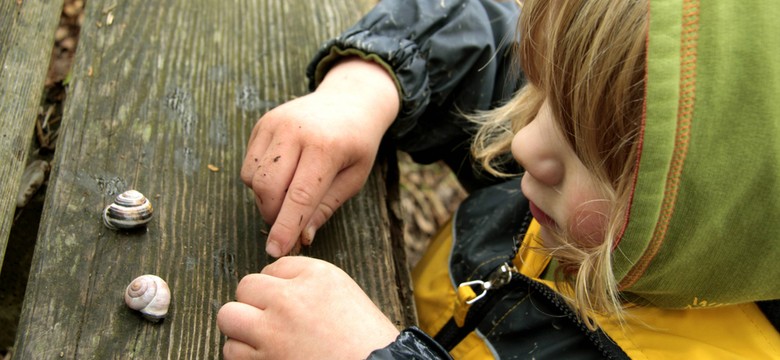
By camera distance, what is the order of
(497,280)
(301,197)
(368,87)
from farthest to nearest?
(368,87) → (497,280) → (301,197)

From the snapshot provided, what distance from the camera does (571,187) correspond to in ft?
4.76

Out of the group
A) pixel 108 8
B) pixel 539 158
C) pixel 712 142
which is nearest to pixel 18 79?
pixel 108 8

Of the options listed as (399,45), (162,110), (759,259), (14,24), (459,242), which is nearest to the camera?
(759,259)

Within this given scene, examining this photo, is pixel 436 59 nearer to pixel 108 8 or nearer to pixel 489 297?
pixel 489 297

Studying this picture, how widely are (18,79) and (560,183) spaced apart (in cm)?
122

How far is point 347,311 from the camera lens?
1.39 m

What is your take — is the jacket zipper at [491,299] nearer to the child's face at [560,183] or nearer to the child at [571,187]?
the child at [571,187]

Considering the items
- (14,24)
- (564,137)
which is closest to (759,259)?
(564,137)

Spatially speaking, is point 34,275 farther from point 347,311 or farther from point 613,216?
point 613,216

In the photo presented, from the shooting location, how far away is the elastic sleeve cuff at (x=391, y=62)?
1957 millimetres

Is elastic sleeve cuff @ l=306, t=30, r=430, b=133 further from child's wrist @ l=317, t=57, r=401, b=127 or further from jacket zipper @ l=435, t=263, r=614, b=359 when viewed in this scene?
jacket zipper @ l=435, t=263, r=614, b=359

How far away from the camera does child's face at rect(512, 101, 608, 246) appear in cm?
142

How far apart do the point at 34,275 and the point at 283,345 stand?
1.65ft

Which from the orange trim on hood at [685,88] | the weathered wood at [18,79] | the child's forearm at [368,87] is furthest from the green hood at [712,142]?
the weathered wood at [18,79]
